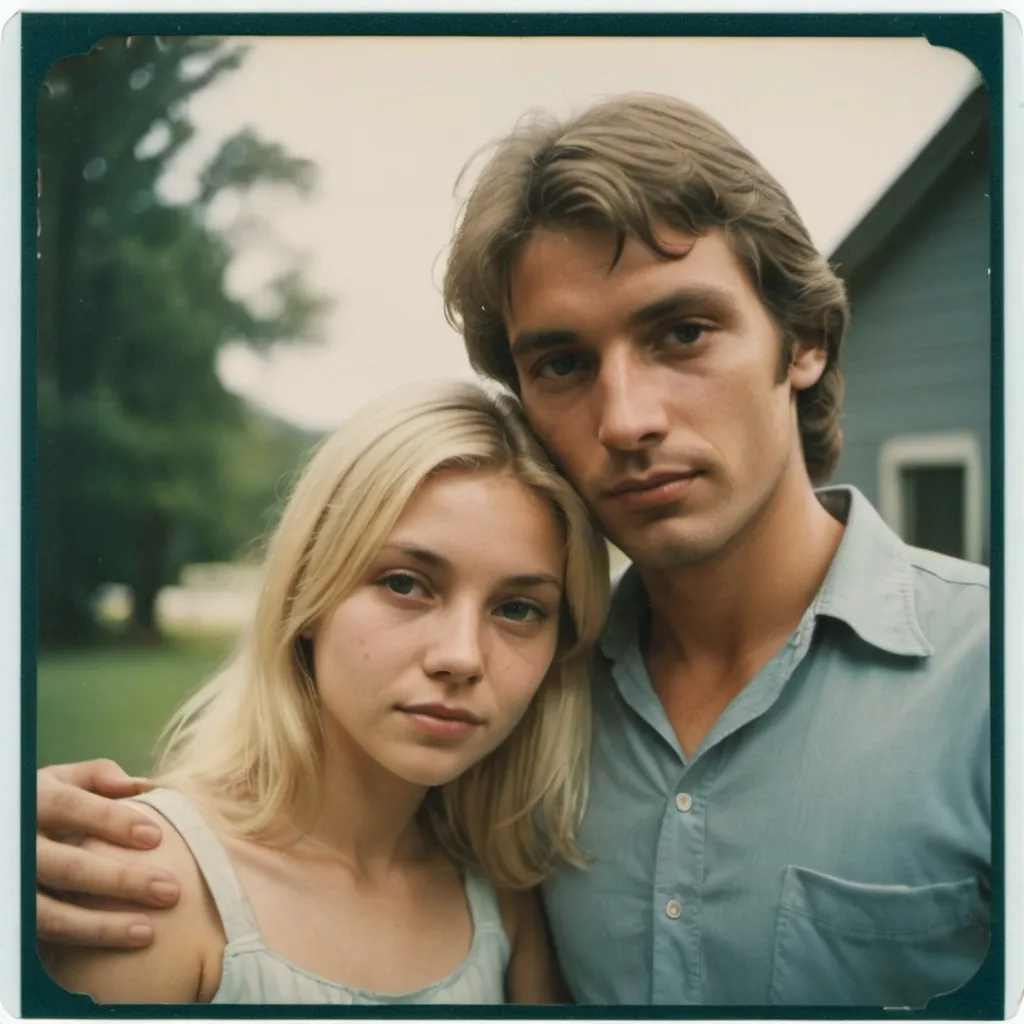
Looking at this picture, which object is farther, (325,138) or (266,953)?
(325,138)

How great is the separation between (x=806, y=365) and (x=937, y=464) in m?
0.30

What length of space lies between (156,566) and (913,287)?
1.44 metres

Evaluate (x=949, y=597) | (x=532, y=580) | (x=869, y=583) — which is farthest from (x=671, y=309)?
(x=949, y=597)

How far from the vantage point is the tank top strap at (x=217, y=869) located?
1.66 meters

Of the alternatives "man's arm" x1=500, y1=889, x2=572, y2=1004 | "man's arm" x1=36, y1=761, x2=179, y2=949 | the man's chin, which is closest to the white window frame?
the man's chin

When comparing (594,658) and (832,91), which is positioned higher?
(832,91)

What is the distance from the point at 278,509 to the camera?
1.82 metres

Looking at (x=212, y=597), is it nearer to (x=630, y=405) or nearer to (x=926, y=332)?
(x=630, y=405)

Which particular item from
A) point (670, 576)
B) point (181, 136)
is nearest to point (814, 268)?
point (670, 576)

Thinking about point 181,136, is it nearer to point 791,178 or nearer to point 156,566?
point 156,566

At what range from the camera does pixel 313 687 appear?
1.78 m

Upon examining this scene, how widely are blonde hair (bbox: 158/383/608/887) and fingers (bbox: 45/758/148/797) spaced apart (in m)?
0.05

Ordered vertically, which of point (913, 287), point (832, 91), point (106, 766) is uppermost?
point (832, 91)

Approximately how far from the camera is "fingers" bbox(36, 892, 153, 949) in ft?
5.34
